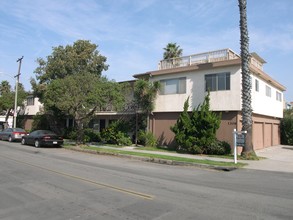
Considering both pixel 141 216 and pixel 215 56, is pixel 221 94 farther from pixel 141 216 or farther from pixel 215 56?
pixel 141 216

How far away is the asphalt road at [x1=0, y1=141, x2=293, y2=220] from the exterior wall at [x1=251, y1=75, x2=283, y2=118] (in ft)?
40.9

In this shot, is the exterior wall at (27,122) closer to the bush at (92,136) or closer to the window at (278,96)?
the bush at (92,136)

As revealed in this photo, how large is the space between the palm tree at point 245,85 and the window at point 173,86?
6447 mm

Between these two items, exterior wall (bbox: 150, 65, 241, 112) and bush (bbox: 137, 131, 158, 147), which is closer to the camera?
exterior wall (bbox: 150, 65, 241, 112)

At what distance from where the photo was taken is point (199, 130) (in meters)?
20.7

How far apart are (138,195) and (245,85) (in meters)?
12.5

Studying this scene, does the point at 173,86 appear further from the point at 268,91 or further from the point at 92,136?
the point at 92,136

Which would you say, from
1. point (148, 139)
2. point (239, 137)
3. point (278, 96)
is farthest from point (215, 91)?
point (278, 96)

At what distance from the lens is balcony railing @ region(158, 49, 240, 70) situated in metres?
22.6

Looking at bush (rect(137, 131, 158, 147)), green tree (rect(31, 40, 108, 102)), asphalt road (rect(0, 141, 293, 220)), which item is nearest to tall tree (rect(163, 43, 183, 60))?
green tree (rect(31, 40, 108, 102))

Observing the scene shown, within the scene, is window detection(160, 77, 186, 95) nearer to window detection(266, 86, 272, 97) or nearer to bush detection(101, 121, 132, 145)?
bush detection(101, 121, 132, 145)

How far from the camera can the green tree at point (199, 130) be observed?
20208 mm

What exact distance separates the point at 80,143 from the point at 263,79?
16.5 meters

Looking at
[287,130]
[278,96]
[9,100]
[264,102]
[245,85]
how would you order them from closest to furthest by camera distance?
[245,85] < [264,102] < [278,96] < [287,130] < [9,100]
